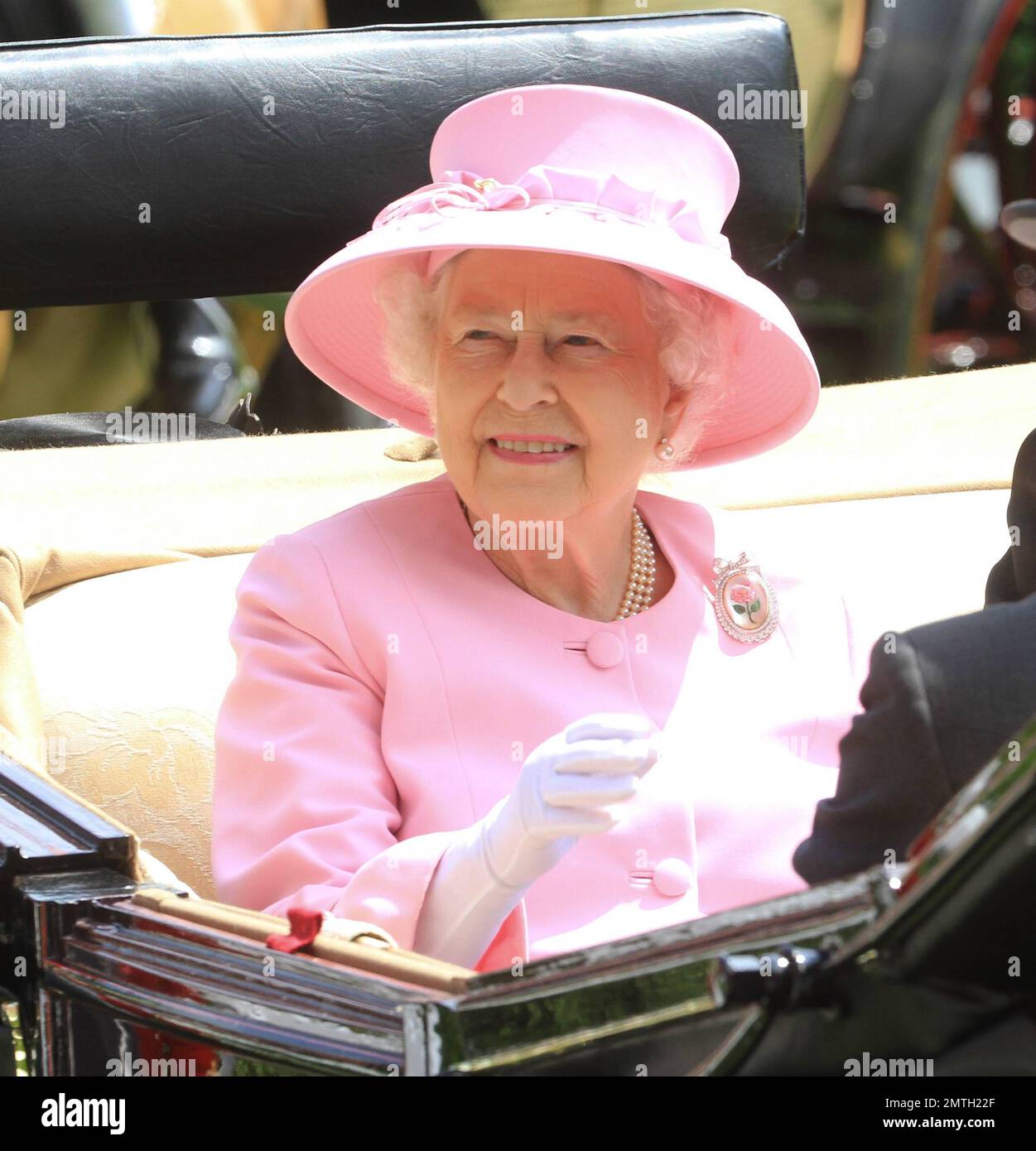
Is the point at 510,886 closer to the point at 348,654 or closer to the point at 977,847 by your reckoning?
the point at 348,654

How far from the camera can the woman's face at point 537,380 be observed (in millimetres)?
1862

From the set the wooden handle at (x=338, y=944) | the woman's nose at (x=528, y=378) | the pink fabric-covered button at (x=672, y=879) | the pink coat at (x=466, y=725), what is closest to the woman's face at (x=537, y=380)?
the woman's nose at (x=528, y=378)

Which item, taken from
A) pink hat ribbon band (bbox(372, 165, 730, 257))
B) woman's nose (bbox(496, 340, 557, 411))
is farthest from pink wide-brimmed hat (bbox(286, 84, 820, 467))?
woman's nose (bbox(496, 340, 557, 411))

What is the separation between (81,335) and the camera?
4191 millimetres

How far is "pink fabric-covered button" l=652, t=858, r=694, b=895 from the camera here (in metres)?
1.78

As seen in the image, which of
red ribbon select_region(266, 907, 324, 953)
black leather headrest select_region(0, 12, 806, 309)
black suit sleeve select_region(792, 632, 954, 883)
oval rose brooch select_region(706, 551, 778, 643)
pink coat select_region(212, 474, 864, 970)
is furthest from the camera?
black leather headrest select_region(0, 12, 806, 309)

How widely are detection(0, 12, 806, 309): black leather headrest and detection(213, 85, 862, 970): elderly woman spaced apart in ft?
3.09

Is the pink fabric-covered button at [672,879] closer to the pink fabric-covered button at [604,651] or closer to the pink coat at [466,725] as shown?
the pink coat at [466,725]

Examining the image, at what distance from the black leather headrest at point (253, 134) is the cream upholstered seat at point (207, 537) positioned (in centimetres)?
32

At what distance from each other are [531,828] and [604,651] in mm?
501

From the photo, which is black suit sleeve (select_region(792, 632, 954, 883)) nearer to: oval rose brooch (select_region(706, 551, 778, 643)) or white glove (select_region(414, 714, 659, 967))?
white glove (select_region(414, 714, 659, 967))

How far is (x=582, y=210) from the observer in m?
1.88

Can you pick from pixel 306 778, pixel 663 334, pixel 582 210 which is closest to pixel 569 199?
pixel 582 210

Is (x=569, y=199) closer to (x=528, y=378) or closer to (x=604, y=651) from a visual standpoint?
(x=528, y=378)
